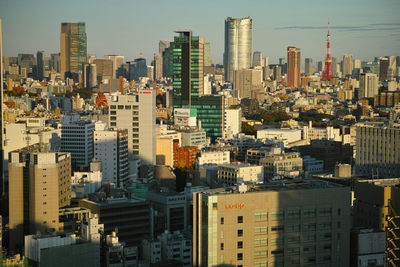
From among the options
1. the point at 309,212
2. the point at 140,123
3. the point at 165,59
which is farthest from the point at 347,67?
the point at 309,212

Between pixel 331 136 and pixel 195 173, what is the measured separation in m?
9.25

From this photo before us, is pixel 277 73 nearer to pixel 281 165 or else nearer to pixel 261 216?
pixel 281 165

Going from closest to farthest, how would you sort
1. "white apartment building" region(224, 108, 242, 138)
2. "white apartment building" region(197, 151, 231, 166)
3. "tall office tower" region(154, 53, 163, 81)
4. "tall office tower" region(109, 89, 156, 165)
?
"tall office tower" region(109, 89, 156, 165)
"white apartment building" region(197, 151, 231, 166)
"white apartment building" region(224, 108, 242, 138)
"tall office tower" region(154, 53, 163, 81)

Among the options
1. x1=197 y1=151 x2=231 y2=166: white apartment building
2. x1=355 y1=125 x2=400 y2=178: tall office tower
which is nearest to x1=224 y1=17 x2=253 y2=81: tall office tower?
x1=197 y1=151 x2=231 y2=166: white apartment building

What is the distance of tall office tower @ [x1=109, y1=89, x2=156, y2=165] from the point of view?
49.3 ft

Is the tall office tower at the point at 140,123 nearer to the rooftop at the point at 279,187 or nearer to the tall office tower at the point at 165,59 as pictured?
the rooftop at the point at 279,187

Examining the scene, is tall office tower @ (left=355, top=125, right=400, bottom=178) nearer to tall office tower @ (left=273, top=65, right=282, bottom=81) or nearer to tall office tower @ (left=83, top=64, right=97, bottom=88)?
tall office tower @ (left=83, top=64, right=97, bottom=88)

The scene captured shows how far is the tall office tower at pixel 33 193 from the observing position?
9750 millimetres

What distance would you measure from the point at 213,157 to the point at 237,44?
3316 centimetres

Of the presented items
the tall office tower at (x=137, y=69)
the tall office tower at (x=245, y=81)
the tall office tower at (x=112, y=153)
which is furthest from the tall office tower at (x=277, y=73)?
the tall office tower at (x=112, y=153)

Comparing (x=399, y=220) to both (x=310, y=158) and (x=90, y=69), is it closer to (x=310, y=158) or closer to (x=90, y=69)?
(x=310, y=158)

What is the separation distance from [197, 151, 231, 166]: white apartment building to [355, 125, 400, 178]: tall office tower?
10.7 feet

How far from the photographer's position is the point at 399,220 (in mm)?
6531

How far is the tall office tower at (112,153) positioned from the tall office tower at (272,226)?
7.50m
